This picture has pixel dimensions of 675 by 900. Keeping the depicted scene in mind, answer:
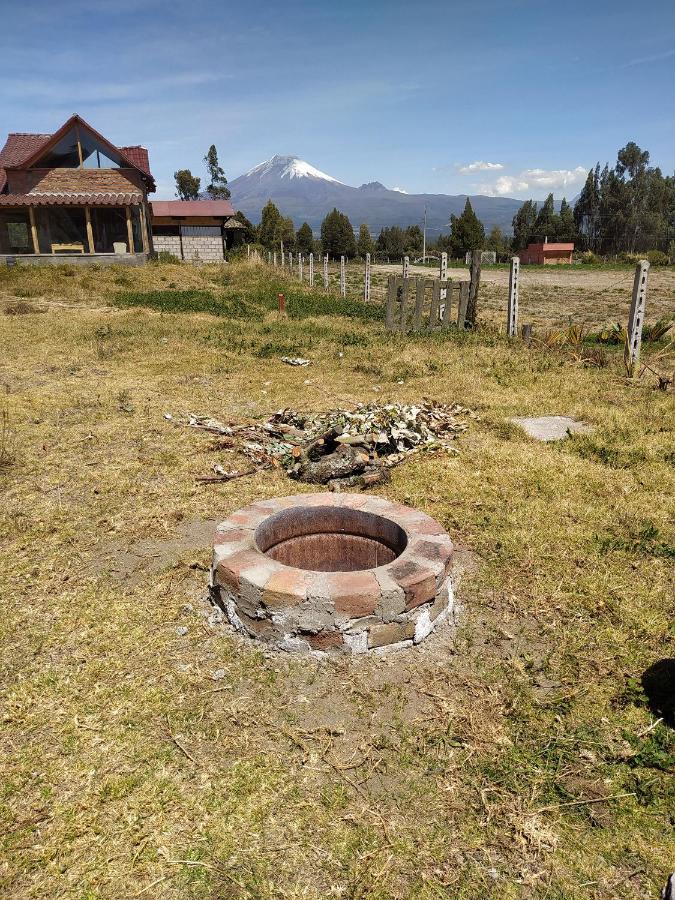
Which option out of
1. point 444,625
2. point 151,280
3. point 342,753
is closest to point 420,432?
point 444,625

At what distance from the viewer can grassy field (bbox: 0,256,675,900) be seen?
2.06m

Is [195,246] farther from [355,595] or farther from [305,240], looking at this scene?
[355,595]

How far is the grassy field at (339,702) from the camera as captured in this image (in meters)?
2.06

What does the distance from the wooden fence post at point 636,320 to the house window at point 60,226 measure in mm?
22143

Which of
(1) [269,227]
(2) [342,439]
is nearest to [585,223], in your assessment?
(1) [269,227]

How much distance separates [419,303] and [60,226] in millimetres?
19887

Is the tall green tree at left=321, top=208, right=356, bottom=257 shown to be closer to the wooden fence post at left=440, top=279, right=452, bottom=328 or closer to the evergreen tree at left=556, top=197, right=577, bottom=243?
the evergreen tree at left=556, top=197, right=577, bottom=243

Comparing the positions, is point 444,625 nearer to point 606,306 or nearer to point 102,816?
point 102,816

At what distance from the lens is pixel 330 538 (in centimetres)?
399

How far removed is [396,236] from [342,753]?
62.0 metres

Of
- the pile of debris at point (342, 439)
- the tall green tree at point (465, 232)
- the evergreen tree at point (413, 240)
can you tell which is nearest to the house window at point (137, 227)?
the pile of debris at point (342, 439)

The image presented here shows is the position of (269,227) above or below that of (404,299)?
above

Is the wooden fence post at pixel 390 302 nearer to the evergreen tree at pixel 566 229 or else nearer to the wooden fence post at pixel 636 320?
the wooden fence post at pixel 636 320

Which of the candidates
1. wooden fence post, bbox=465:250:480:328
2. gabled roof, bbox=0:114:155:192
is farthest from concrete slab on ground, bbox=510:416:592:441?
gabled roof, bbox=0:114:155:192
